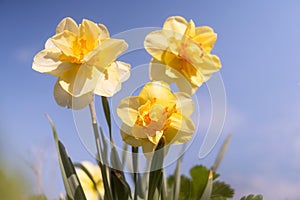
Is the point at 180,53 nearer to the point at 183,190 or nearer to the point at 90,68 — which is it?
the point at 90,68

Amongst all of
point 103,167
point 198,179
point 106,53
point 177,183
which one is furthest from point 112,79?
point 198,179

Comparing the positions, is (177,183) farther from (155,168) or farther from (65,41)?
(65,41)

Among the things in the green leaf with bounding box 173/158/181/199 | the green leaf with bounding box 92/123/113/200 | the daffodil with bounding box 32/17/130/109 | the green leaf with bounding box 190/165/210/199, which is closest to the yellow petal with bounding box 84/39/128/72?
the daffodil with bounding box 32/17/130/109

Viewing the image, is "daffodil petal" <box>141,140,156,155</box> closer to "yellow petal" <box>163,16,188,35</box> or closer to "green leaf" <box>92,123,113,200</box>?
"green leaf" <box>92,123,113,200</box>

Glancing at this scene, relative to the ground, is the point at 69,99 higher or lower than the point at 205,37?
lower

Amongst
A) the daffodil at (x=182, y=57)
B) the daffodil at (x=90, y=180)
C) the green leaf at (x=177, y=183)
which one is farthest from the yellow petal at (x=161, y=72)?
the daffodil at (x=90, y=180)

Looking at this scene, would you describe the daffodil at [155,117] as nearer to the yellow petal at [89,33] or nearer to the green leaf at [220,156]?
the yellow petal at [89,33]
